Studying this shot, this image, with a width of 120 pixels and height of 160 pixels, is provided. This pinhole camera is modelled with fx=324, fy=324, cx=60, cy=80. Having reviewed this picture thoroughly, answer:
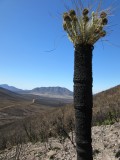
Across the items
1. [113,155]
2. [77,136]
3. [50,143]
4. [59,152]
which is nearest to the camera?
[77,136]

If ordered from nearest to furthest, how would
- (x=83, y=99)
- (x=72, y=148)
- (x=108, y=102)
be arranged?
(x=83, y=99) < (x=72, y=148) < (x=108, y=102)

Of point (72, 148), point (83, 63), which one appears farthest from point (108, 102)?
point (83, 63)

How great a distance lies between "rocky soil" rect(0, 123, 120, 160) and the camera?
779cm

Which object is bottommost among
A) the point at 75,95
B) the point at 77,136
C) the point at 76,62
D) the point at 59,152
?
the point at 59,152

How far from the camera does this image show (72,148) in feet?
29.4

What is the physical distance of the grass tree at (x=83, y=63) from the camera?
442cm

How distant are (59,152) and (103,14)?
539 centimetres

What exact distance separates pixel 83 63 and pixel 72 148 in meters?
4.95

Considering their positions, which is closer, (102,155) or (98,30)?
(98,30)

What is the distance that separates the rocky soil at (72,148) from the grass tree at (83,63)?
318 centimetres

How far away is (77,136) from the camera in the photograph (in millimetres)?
4457

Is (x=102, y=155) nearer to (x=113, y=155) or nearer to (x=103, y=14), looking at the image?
(x=113, y=155)

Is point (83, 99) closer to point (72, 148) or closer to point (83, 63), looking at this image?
point (83, 63)

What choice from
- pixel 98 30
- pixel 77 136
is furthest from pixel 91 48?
pixel 77 136
